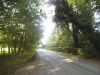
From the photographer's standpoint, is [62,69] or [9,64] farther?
[9,64]

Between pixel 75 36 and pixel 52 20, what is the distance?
237 inches

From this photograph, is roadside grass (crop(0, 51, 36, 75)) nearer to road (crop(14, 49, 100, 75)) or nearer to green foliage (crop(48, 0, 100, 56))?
road (crop(14, 49, 100, 75))

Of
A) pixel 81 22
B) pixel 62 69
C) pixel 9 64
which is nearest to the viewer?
pixel 62 69

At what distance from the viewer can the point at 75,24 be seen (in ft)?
128

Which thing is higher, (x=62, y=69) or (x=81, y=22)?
(x=81, y=22)

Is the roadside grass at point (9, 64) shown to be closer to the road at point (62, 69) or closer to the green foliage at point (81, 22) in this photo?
the road at point (62, 69)

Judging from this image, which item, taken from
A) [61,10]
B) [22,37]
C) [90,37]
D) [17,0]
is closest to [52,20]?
[61,10]

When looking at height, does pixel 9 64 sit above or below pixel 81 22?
below

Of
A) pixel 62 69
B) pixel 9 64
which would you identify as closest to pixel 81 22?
pixel 9 64

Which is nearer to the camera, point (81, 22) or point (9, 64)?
point (9, 64)

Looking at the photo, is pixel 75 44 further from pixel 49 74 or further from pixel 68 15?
pixel 49 74

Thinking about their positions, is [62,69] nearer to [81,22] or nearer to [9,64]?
[9,64]

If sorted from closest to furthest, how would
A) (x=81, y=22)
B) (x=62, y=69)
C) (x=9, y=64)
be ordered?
(x=62, y=69), (x=9, y=64), (x=81, y=22)

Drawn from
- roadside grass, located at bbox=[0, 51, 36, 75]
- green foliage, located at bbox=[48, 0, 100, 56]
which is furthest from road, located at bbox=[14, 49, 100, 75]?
green foliage, located at bbox=[48, 0, 100, 56]
